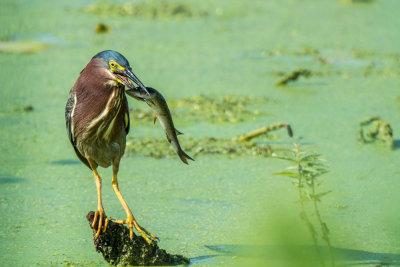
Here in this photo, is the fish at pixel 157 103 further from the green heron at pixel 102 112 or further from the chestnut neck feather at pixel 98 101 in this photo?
the chestnut neck feather at pixel 98 101

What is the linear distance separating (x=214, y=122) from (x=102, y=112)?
2.01 meters

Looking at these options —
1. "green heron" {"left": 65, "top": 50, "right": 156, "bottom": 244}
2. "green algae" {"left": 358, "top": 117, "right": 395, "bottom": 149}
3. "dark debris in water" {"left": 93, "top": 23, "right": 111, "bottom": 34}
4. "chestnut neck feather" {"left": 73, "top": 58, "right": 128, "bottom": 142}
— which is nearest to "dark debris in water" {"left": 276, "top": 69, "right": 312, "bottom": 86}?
"green algae" {"left": 358, "top": 117, "right": 395, "bottom": 149}

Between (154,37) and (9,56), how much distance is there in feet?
4.82

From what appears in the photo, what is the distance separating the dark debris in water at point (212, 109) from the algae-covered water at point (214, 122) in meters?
0.02

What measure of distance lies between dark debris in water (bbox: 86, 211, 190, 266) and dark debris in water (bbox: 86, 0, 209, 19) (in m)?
5.34

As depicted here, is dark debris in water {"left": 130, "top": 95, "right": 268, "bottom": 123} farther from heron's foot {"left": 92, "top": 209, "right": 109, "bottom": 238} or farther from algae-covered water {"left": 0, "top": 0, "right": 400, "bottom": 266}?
heron's foot {"left": 92, "top": 209, "right": 109, "bottom": 238}

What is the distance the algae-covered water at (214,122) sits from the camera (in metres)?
2.77

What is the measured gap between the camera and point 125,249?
8.29 feet

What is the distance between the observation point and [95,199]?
328 cm

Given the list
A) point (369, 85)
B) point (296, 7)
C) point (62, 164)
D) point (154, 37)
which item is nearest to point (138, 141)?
point (62, 164)

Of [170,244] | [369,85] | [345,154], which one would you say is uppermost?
[369,85]

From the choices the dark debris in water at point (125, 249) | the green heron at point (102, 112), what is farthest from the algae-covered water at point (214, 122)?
the green heron at point (102, 112)

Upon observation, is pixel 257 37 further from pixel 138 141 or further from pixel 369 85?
pixel 138 141

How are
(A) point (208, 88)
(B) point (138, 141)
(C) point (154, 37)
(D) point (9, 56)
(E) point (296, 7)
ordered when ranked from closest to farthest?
(B) point (138, 141) → (A) point (208, 88) → (D) point (9, 56) → (C) point (154, 37) → (E) point (296, 7)
